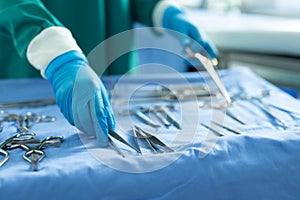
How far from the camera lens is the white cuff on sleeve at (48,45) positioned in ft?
2.46

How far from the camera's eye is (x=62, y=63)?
0.74m

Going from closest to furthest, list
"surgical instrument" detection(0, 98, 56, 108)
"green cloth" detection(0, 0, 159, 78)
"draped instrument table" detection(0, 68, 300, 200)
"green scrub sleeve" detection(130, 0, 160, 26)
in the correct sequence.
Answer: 1. "draped instrument table" detection(0, 68, 300, 200)
2. "surgical instrument" detection(0, 98, 56, 108)
3. "green cloth" detection(0, 0, 159, 78)
4. "green scrub sleeve" detection(130, 0, 160, 26)

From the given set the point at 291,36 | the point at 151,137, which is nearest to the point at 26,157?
the point at 151,137

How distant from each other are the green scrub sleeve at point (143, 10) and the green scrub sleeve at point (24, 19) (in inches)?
17.6

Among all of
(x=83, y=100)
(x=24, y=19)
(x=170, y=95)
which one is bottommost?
(x=170, y=95)

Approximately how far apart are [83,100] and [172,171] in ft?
0.64

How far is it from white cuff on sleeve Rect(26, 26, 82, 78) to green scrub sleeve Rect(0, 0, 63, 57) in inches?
1.1

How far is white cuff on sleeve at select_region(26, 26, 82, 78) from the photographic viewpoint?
2.46 feet

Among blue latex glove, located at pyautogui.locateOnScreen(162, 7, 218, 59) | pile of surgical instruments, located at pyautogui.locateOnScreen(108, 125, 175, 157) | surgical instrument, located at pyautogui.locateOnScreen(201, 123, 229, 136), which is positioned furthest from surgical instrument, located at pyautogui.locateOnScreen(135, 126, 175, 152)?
blue latex glove, located at pyautogui.locateOnScreen(162, 7, 218, 59)

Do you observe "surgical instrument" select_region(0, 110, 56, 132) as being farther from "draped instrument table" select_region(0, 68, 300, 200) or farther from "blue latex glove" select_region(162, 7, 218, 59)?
"blue latex glove" select_region(162, 7, 218, 59)

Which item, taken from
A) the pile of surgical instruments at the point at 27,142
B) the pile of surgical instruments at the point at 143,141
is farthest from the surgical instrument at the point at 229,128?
the pile of surgical instruments at the point at 27,142

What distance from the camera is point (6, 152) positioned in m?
0.62

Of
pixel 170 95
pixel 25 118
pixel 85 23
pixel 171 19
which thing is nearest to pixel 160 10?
pixel 171 19

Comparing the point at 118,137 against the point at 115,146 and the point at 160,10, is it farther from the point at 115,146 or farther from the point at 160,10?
the point at 160,10
